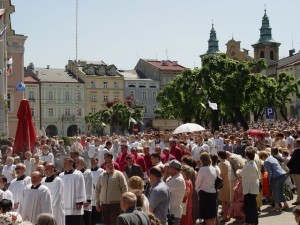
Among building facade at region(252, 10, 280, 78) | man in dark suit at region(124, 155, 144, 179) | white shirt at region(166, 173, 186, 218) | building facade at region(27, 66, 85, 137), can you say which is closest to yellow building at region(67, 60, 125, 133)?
building facade at region(27, 66, 85, 137)

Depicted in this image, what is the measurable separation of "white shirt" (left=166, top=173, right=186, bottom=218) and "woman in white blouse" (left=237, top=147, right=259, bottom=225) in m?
3.02

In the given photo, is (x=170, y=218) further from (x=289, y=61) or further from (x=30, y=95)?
(x=289, y=61)

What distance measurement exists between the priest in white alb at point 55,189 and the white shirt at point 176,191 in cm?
217

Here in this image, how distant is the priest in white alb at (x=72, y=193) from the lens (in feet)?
39.7

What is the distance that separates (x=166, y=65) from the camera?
113m

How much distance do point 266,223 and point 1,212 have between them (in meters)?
8.07

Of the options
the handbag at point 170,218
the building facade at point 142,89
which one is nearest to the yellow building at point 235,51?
the building facade at point 142,89

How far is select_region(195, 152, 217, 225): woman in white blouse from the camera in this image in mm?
12172

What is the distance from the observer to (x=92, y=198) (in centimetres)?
1359

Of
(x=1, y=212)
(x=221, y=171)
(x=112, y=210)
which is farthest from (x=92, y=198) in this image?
(x=1, y=212)

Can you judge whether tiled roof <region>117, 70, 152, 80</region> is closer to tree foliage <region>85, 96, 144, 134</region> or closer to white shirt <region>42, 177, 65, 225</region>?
tree foliage <region>85, 96, 144, 134</region>

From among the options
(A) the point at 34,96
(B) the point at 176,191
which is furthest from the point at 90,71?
(B) the point at 176,191

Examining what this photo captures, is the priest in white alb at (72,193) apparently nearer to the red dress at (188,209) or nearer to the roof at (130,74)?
the red dress at (188,209)

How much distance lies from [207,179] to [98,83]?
93.2 metres
